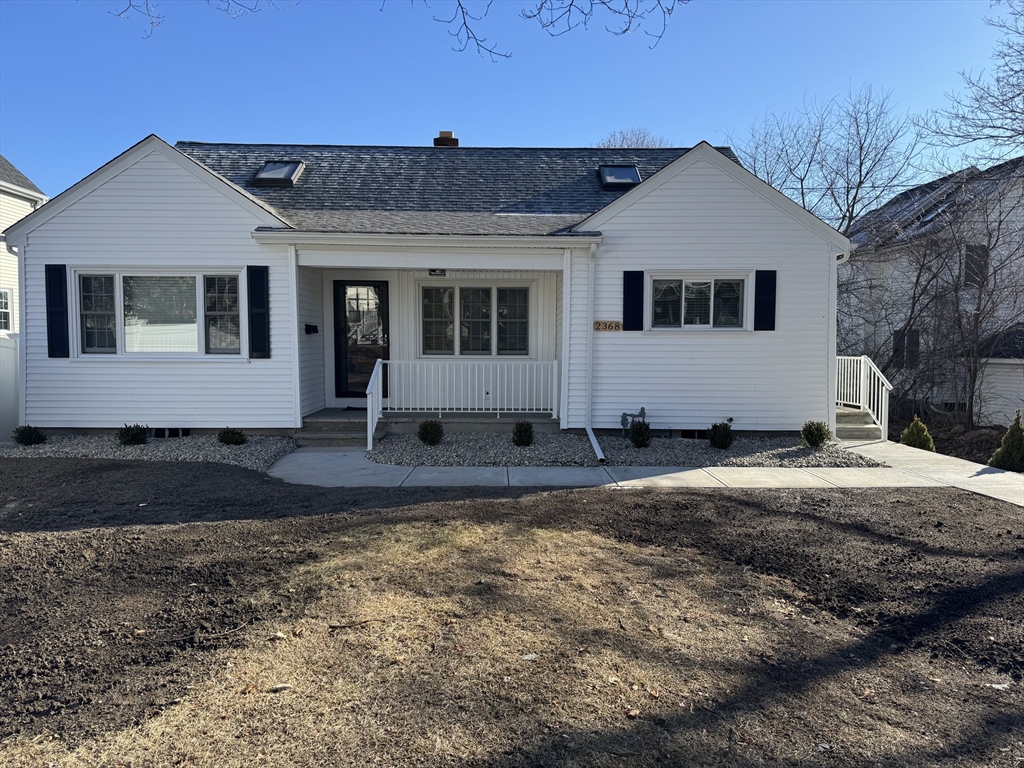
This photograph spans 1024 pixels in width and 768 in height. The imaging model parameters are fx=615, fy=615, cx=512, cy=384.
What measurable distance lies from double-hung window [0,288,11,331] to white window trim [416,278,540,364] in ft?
47.9

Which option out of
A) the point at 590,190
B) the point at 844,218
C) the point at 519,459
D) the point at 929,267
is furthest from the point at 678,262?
the point at 844,218

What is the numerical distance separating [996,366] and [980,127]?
5.77 metres

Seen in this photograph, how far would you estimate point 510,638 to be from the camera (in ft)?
10.8

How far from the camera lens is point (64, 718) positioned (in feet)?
8.40

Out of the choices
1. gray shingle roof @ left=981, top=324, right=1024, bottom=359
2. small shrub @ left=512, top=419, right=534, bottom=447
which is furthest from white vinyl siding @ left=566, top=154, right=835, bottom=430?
gray shingle roof @ left=981, top=324, right=1024, bottom=359

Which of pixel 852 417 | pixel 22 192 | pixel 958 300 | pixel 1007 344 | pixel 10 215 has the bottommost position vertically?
pixel 852 417

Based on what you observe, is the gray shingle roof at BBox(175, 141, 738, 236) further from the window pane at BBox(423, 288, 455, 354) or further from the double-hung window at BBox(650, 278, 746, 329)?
the double-hung window at BBox(650, 278, 746, 329)

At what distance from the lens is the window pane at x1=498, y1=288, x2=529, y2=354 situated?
1102 centimetres

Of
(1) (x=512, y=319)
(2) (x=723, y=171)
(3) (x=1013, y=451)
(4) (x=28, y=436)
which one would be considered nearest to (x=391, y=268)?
(1) (x=512, y=319)


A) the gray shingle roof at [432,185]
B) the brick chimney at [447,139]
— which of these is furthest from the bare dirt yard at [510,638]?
the brick chimney at [447,139]

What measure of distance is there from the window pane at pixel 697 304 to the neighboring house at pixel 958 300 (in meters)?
9.06

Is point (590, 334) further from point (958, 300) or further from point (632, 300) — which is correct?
point (958, 300)

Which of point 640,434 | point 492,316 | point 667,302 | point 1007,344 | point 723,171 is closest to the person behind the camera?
point 640,434

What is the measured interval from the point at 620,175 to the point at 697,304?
11.7ft
